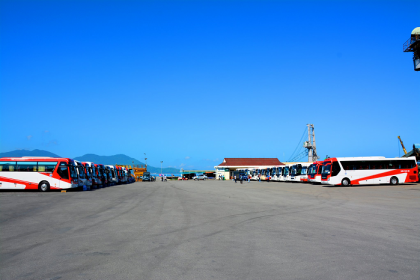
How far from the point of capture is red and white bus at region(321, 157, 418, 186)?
3412cm

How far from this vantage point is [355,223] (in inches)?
380

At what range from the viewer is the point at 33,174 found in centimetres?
2748

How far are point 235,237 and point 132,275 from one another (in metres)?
3.26

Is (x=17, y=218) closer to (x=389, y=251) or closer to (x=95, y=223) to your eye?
(x=95, y=223)

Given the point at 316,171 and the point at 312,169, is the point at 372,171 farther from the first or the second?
the point at 312,169

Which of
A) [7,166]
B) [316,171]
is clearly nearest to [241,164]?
[316,171]

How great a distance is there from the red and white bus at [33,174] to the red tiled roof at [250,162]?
82.9 metres

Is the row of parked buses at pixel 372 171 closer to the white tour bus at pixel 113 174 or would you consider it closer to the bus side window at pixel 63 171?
the bus side window at pixel 63 171

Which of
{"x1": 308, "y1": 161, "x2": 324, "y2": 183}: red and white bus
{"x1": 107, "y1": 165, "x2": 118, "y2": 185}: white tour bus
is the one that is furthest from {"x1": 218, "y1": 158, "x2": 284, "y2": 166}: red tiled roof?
{"x1": 308, "y1": 161, "x2": 324, "y2": 183}: red and white bus

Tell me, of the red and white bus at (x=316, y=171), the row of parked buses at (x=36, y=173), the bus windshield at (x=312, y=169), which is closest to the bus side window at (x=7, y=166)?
the row of parked buses at (x=36, y=173)

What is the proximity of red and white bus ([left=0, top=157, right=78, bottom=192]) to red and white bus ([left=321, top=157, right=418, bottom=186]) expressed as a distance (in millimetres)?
25938

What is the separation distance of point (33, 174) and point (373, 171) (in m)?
32.0

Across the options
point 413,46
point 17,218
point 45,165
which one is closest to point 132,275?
point 17,218

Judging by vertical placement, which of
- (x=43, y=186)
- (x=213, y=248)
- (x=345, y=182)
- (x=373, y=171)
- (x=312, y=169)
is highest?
(x=312, y=169)
